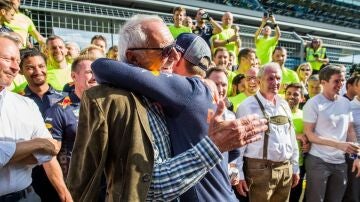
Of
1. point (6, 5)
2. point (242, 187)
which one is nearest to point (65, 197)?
point (242, 187)

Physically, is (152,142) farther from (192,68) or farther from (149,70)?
(192,68)

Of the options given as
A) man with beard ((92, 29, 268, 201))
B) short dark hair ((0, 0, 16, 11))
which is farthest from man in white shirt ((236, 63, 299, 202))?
short dark hair ((0, 0, 16, 11))

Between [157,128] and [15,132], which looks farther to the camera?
[15,132]

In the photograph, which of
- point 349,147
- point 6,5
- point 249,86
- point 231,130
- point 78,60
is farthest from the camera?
point 6,5

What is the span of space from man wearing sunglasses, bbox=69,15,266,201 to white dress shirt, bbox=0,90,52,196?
83 centimetres

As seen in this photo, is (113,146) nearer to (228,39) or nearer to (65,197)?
(65,197)

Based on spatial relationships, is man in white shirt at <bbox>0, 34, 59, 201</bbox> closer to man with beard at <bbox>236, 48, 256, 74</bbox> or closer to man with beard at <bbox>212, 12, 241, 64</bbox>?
man with beard at <bbox>236, 48, 256, 74</bbox>

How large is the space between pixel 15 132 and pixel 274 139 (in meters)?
2.48

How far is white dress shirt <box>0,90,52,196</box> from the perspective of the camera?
2.20m

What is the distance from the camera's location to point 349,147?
13.6ft

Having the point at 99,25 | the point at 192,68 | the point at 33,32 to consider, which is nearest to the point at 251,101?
the point at 192,68

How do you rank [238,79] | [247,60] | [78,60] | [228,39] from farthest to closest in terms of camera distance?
1. [228,39]
2. [247,60]
3. [238,79]
4. [78,60]

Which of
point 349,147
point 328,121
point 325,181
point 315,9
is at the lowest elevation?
point 325,181

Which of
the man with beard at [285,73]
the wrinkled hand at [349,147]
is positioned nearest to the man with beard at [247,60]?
the man with beard at [285,73]
